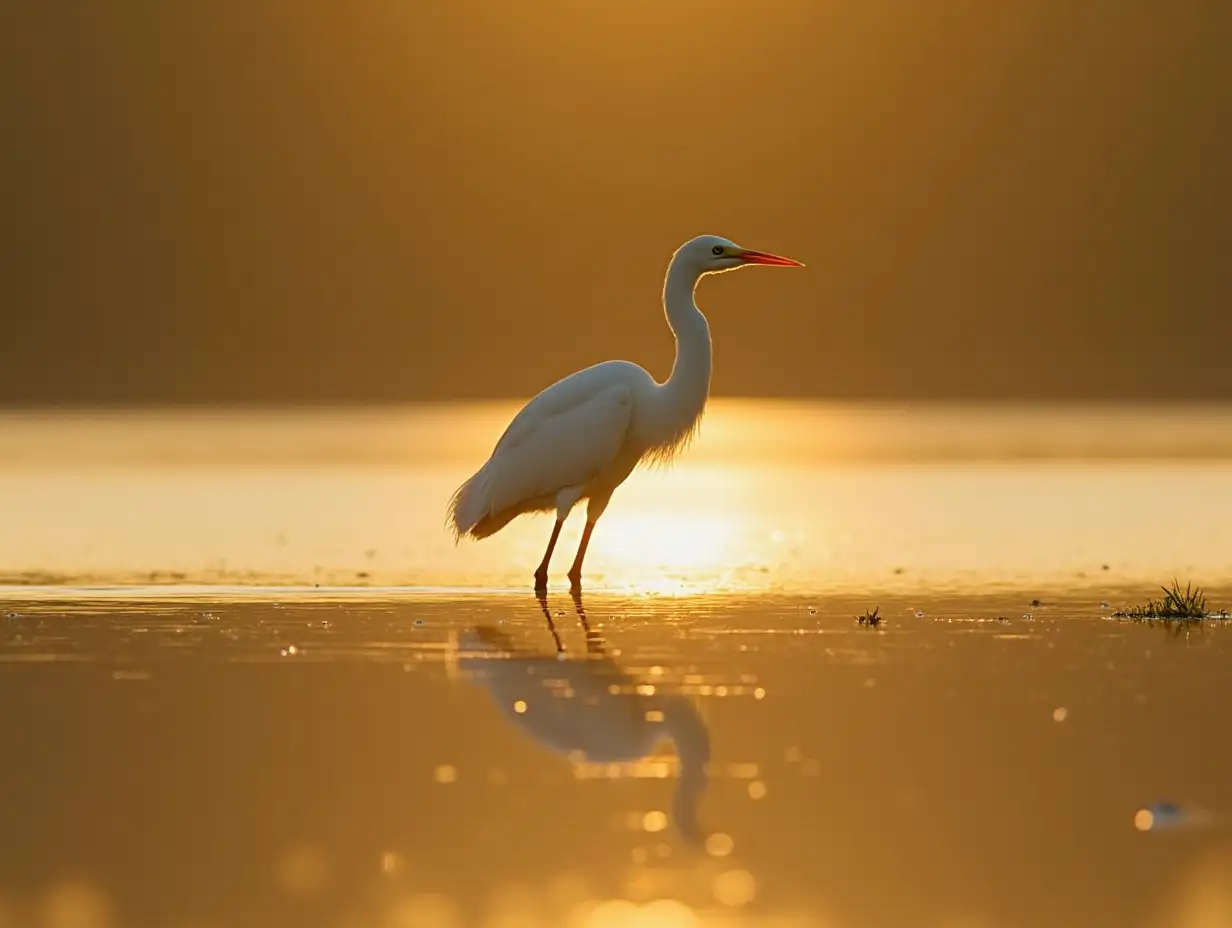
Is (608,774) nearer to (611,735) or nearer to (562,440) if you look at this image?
(611,735)

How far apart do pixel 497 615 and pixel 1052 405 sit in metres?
68.7

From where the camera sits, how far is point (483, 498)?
15008 millimetres

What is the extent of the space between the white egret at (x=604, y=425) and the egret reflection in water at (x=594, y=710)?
3.48m

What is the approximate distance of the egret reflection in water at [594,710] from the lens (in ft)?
26.2

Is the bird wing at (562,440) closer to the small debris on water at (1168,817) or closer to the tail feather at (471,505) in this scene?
the tail feather at (471,505)

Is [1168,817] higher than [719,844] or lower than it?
higher

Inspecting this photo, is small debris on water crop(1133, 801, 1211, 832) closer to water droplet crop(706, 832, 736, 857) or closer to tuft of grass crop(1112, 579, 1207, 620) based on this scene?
water droplet crop(706, 832, 736, 857)

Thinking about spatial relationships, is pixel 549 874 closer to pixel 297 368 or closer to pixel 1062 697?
pixel 1062 697

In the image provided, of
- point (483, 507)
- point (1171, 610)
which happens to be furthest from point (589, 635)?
point (483, 507)

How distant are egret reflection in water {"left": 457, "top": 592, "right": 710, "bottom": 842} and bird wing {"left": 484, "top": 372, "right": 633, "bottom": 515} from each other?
3.45 metres

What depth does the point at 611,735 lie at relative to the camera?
8523mm

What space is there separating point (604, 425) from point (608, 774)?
6.82m

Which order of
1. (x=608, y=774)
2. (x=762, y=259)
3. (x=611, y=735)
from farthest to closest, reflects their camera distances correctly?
(x=762, y=259), (x=611, y=735), (x=608, y=774)

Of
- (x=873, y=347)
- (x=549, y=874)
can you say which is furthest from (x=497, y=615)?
(x=873, y=347)
